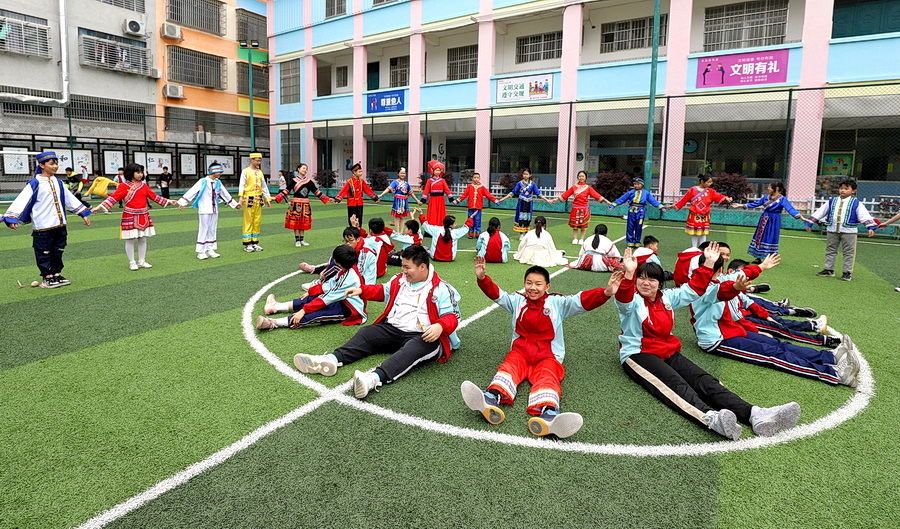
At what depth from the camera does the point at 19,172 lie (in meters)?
23.7

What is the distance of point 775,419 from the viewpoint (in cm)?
388

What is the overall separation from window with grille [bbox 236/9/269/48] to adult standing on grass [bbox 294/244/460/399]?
37111 millimetres

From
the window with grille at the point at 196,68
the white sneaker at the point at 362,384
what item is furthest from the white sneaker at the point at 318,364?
the window with grille at the point at 196,68

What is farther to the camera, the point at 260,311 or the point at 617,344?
the point at 260,311

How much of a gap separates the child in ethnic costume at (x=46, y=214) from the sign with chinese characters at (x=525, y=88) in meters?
20.0

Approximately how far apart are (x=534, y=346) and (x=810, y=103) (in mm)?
19151

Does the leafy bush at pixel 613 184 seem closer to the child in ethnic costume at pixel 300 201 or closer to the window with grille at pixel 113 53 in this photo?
the child in ethnic costume at pixel 300 201

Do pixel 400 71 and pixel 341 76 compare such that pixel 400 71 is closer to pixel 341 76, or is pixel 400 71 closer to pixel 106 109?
pixel 341 76

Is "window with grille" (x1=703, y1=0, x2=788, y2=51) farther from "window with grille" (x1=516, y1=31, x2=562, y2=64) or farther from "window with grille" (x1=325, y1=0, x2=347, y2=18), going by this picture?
"window with grille" (x1=325, y1=0, x2=347, y2=18)

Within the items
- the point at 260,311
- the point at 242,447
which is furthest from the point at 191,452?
the point at 260,311

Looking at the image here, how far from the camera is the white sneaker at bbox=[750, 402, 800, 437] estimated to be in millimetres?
3877

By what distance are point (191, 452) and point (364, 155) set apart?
2862 centimetres

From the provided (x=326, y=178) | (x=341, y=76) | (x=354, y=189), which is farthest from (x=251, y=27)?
(x=354, y=189)

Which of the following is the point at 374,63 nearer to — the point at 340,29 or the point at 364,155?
the point at 340,29
